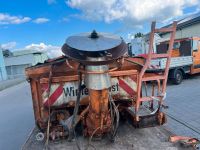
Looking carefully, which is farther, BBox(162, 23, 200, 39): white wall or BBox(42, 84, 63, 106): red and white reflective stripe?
BBox(162, 23, 200, 39): white wall

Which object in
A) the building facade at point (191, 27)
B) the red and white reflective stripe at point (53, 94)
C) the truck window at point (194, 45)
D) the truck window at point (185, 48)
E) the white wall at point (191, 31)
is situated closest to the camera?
the red and white reflective stripe at point (53, 94)

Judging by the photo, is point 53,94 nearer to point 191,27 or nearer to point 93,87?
point 93,87

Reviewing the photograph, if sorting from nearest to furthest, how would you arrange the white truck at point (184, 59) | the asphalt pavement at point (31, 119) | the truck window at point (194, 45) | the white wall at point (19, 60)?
the asphalt pavement at point (31, 119)
the white truck at point (184, 59)
the truck window at point (194, 45)
the white wall at point (19, 60)

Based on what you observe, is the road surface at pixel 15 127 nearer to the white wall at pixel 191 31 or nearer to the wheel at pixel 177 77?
the wheel at pixel 177 77

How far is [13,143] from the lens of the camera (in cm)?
540

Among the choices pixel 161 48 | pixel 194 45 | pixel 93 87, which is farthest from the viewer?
pixel 161 48

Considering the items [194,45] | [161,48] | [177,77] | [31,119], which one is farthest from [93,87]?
[161,48]

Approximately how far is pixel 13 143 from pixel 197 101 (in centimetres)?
544

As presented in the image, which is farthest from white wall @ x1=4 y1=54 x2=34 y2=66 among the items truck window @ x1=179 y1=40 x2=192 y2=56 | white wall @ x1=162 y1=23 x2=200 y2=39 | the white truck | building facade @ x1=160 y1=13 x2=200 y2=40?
truck window @ x1=179 y1=40 x2=192 y2=56

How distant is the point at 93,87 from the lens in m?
2.91

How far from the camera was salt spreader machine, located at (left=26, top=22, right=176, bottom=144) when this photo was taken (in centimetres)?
287

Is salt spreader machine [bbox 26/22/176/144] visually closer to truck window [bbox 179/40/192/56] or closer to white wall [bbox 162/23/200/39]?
truck window [bbox 179/40/192/56]

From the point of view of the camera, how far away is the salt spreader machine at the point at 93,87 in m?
2.87

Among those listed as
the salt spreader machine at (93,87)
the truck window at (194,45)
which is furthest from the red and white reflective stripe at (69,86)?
the truck window at (194,45)
